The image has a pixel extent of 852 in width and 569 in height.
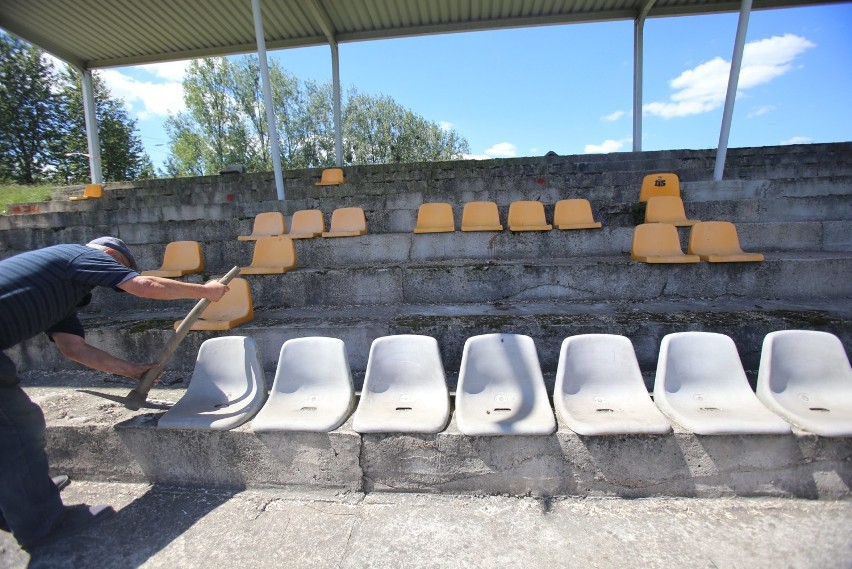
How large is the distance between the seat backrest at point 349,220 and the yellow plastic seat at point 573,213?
2.56 metres

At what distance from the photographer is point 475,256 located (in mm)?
4645

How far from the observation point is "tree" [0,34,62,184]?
2208 centimetres

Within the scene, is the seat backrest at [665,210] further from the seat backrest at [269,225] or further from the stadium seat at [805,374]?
the seat backrest at [269,225]

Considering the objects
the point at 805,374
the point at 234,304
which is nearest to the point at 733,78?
the point at 805,374

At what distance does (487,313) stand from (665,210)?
123 inches

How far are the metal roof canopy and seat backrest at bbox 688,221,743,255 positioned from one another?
5.78m

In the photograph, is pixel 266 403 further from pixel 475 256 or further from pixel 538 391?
pixel 475 256

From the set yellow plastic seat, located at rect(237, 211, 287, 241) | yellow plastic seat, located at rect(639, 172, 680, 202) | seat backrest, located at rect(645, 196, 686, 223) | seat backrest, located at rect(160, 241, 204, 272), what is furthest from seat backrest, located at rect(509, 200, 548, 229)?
seat backrest, located at rect(160, 241, 204, 272)

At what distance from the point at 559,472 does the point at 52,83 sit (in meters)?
35.4

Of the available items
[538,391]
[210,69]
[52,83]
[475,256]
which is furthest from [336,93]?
[52,83]

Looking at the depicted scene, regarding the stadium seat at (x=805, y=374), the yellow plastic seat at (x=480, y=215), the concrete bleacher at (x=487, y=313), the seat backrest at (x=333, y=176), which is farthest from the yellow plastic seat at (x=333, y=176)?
the stadium seat at (x=805, y=374)

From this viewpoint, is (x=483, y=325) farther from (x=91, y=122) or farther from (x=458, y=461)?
(x=91, y=122)

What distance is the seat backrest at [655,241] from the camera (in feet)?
13.1

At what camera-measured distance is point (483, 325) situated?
3070 mm
